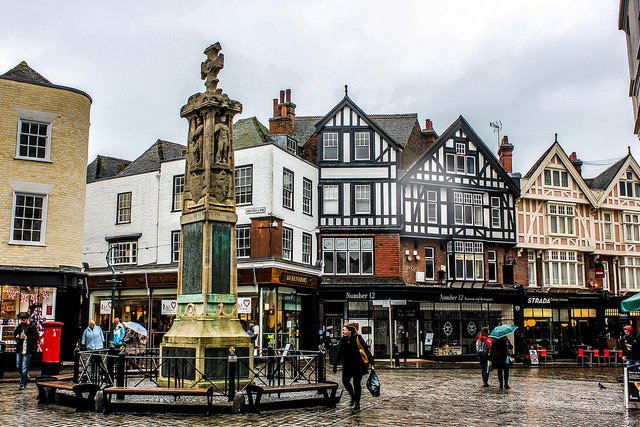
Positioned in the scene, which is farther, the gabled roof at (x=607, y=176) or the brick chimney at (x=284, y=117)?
the gabled roof at (x=607, y=176)

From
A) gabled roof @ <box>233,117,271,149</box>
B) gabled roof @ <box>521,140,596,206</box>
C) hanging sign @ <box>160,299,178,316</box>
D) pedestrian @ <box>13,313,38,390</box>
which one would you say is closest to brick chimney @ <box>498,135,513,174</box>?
gabled roof @ <box>521,140,596,206</box>

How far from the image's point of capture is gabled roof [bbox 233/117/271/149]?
3344 cm

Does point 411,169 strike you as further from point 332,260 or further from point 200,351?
point 200,351

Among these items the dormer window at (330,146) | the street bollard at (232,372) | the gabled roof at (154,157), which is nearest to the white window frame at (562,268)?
the dormer window at (330,146)

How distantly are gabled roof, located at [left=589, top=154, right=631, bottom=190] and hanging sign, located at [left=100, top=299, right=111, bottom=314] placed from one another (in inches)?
1191

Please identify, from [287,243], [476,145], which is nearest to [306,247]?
[287,243]

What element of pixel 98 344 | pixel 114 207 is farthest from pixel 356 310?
pixel 98 344

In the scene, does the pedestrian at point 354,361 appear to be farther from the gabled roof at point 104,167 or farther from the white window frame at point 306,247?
the gabled roof at point 104,167

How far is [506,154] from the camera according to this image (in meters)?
41.1

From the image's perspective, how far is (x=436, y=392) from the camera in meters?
17.5

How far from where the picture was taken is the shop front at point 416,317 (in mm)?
34844

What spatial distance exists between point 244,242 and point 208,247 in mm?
18048

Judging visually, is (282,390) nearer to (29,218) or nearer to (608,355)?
(29,218)

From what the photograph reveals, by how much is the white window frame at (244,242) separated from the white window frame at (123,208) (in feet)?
23.7
